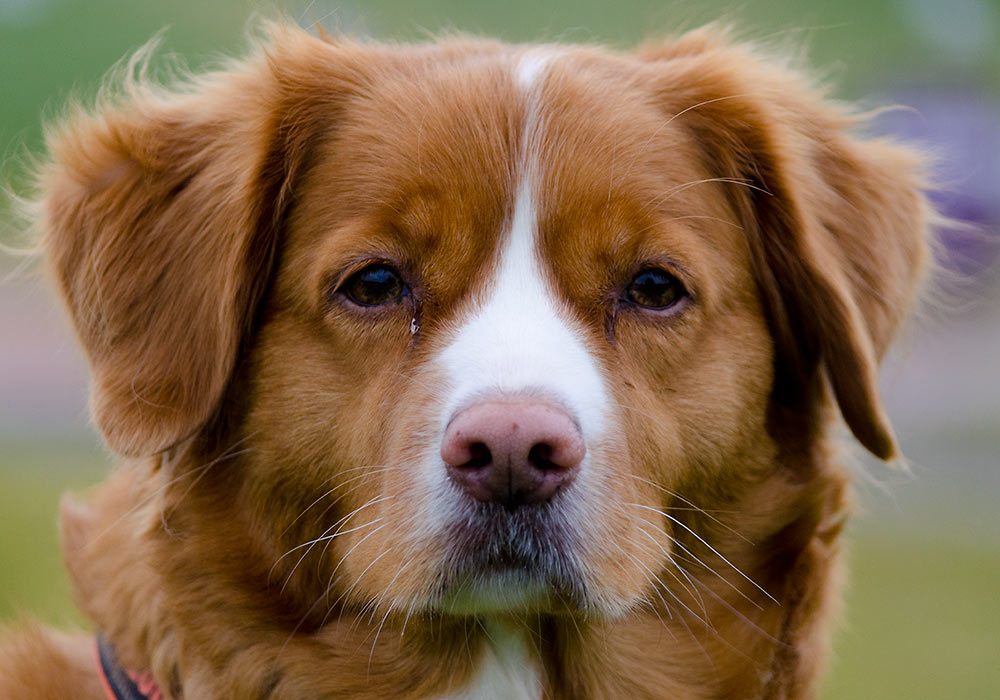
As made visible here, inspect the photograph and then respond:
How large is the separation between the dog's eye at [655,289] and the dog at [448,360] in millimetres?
19

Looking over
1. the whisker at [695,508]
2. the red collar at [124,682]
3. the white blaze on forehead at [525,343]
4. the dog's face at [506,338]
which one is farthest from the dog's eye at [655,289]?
the red collar at [124,682]

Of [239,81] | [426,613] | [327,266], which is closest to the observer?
[426,613]

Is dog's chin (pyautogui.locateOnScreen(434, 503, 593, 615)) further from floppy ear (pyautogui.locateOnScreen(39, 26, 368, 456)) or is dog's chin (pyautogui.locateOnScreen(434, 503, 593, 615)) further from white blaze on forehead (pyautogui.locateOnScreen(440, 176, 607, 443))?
floppy ear (pyautogui.locateOnScreen(39, 26, 368, 456))

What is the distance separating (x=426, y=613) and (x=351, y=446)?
1.68ft

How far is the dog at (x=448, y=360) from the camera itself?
351cm

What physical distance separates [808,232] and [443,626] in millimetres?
1660

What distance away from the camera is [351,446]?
3.60 metres

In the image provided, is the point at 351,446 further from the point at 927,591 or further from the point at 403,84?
the point at 927,591

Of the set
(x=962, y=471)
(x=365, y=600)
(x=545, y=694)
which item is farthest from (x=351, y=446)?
(x=962, y=471)

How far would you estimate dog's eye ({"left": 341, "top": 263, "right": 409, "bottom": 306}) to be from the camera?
3686mm

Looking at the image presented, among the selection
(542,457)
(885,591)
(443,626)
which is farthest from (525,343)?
(885,591)

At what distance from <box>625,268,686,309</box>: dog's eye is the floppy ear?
3.63ft

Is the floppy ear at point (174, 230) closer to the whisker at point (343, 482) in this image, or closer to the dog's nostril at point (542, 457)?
the whisker at point (343, 482)

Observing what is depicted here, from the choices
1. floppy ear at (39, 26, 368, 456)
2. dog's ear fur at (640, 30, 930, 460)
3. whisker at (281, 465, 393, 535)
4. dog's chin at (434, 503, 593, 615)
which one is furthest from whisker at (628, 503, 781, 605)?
floppy ear at (39, 26, 368, 456)
